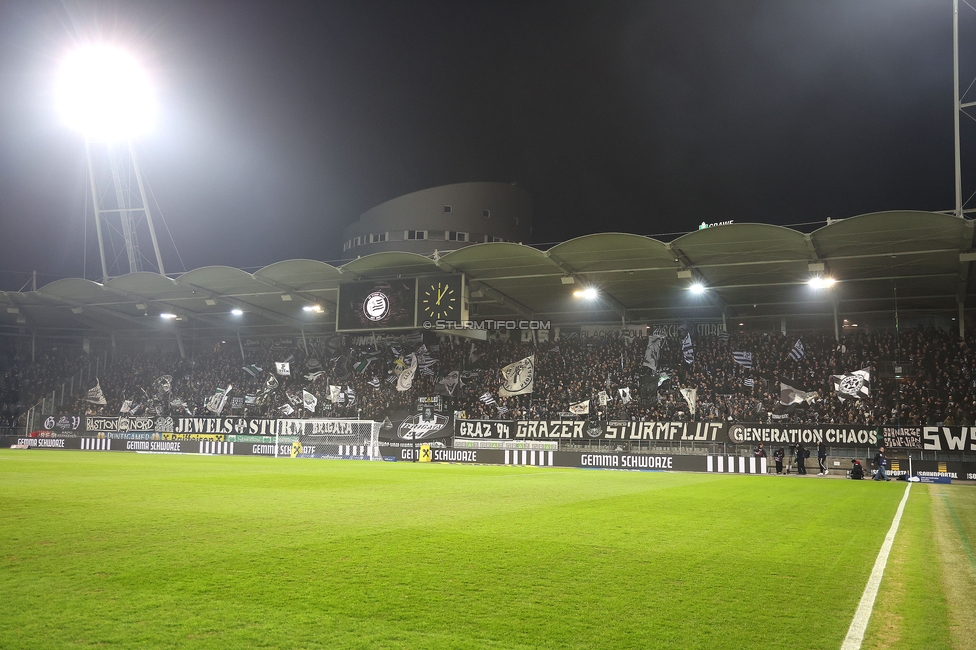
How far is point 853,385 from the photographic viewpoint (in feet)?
114

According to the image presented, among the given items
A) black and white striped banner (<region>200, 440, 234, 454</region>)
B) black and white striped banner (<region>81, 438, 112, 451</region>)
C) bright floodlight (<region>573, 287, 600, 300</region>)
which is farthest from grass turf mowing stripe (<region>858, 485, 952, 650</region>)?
black and white striped banner (<region>81, 438, 112, 451</region>)

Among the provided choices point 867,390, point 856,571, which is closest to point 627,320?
point 867,390

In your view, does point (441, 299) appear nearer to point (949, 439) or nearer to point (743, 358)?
point (743, 358)

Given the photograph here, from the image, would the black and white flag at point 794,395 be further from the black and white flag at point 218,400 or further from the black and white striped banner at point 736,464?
the black and white flag at point 218,400

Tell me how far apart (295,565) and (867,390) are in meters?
33.6

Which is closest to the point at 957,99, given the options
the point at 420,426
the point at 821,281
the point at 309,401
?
the point at 821,281

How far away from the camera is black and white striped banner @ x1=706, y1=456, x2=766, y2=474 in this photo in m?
31.5

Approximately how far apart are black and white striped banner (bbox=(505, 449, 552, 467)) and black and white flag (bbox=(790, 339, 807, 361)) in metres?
13.3

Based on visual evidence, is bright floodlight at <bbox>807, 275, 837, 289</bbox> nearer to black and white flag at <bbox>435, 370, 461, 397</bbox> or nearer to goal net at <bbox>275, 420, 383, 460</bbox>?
black and white flag at <bbox>435, 370, 461, 397</bbox>

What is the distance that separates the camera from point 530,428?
121 ft

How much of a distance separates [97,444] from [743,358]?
121 feet

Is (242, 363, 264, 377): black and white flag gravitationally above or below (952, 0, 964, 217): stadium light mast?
below

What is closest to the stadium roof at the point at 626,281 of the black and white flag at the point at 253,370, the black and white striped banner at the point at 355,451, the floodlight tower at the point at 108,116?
the black and white flag at the point at 253,370

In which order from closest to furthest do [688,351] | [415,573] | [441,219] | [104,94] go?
[415,573] → [688,351] → [104,94] → [441,219]
